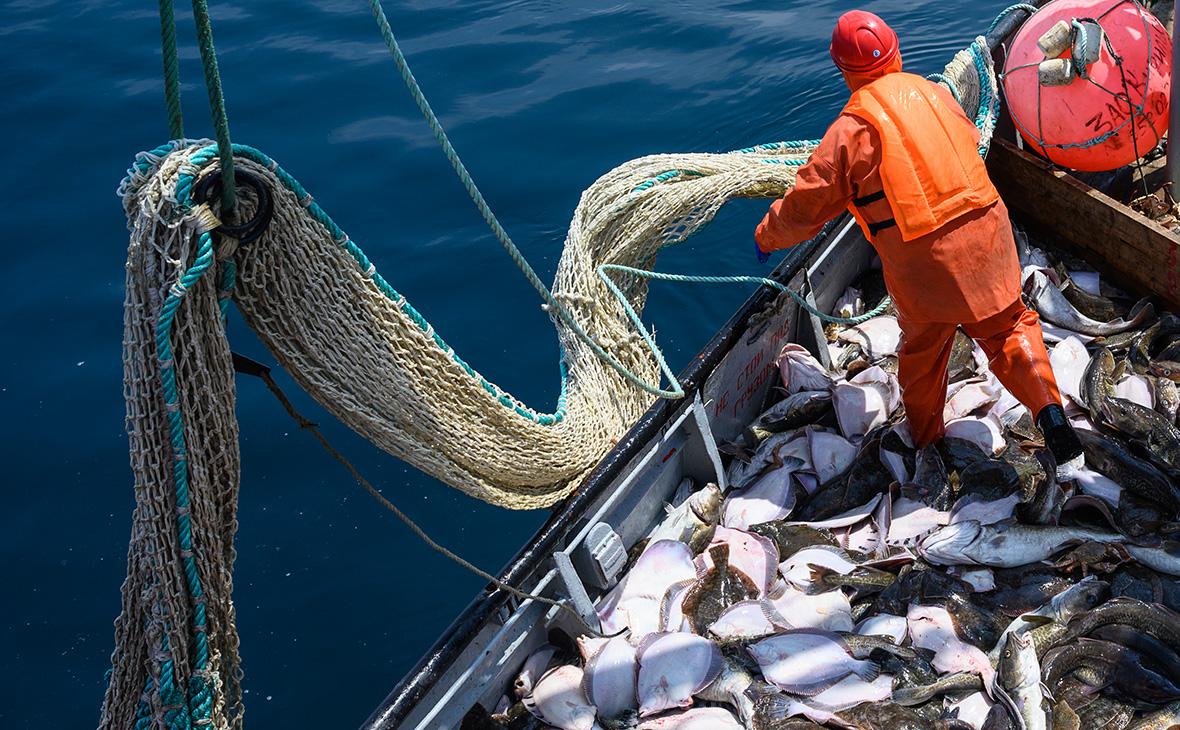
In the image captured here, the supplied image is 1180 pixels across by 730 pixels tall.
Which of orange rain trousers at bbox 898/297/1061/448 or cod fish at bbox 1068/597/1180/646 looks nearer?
cod fish at bbox 1068/597/1180/646

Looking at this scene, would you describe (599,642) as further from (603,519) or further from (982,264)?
(982,264)

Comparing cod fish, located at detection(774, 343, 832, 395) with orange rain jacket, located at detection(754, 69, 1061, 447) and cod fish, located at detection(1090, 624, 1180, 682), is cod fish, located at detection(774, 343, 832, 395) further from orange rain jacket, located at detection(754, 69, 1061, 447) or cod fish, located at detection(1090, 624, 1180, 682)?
cod fish, located at detection(1090, 624, 1180, 682)

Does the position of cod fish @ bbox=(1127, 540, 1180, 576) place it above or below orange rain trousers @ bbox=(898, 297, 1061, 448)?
below

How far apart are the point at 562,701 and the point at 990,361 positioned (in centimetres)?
240

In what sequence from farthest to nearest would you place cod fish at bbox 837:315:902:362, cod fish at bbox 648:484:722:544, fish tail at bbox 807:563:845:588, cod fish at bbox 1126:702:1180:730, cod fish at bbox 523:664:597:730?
cod fish at bbox 837:315:902:362
cod fish at bbox 648:484:722:544
fish tail at bbox 807:563:845:588
cod fish at bbox 523:664:597:730
cod fish at bbox 1126:702:1180:730

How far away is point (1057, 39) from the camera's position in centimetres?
527

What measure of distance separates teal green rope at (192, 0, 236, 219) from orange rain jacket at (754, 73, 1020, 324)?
7.68 ft

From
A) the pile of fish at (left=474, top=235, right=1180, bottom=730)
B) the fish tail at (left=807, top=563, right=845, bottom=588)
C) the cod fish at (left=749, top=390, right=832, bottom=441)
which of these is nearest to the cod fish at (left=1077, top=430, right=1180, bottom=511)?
the pile of fish at (left=474, top=235, right=1180, bottom=730)

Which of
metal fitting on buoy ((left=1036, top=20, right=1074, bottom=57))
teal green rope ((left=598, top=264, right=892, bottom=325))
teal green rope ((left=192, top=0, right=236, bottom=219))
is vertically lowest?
teal green rope ((left=598, top=264, right=892, bottom=325))

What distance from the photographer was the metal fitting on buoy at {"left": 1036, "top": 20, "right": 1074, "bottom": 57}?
5.25 metres

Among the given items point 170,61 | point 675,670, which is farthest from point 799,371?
point 170,61

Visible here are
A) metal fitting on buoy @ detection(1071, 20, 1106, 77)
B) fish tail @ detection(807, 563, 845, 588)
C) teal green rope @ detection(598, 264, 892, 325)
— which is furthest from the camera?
metal fitting on buoy @ detection(1071, 20, 1106, 77)

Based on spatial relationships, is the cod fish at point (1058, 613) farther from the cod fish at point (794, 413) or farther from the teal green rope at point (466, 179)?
the teal green rope at point (466, 179)

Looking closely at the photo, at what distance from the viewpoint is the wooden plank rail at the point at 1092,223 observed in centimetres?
511
